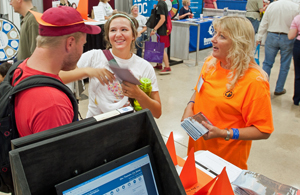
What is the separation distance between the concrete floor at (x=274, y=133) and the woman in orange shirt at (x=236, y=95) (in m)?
1.31

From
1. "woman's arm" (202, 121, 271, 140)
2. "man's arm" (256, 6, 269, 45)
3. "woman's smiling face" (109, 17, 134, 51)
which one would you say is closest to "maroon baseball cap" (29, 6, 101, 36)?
"woman's smiling face" (109, 17, 134, 51)

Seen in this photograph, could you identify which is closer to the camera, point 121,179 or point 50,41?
point 121,179

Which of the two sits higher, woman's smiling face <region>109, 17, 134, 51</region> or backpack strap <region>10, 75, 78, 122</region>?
woman's smiling face <region>109, 17, 134, 51</region>

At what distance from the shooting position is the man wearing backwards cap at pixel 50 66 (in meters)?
1.06

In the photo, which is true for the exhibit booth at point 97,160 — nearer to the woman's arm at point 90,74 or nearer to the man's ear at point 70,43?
the man's ear at point 70,43

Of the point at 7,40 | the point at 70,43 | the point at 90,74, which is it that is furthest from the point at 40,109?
the point at 7,40

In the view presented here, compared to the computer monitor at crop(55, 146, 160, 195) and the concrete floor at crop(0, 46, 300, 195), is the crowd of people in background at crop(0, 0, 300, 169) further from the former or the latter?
the concrete floor at crop(0, 46, 300, 195)

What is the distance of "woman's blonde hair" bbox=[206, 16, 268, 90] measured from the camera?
1.69 m

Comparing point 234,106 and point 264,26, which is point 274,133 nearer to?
point 264,26

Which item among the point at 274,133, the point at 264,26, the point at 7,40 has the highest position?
the point at 264,26

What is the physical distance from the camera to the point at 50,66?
1202mm

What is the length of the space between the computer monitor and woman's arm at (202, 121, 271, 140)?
0.93m

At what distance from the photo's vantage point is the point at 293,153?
3184mm

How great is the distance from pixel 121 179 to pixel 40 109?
0.50 meters
